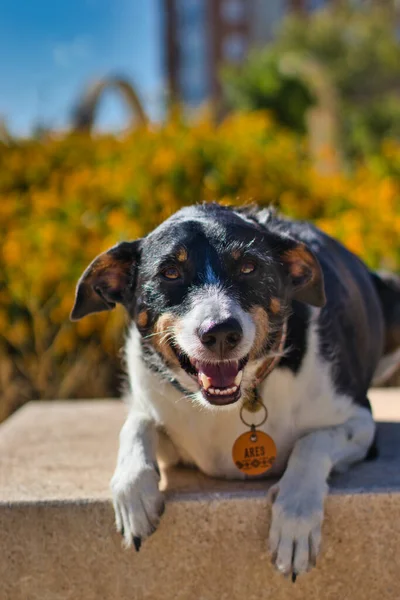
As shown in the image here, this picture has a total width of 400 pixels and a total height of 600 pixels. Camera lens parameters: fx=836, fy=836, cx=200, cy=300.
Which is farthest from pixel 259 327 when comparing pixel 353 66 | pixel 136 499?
pixel 353 66

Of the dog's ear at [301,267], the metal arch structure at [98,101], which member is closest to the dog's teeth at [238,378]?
the dog's ear at [301,267]

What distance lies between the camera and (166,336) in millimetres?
2232

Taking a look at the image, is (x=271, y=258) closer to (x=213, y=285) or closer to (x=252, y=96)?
(x=213, y=285)

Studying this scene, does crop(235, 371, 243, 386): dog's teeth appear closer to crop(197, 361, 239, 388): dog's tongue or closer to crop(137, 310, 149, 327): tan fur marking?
crop(197, 361, 239, 388): dog's tongue

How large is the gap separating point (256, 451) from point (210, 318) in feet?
1.88

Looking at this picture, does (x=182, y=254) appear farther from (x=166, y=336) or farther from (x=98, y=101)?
(x=98, y=101)

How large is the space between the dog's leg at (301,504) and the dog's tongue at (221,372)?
327mm

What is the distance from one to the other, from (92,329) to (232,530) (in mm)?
2236

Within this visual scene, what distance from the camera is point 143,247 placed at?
2.37 m

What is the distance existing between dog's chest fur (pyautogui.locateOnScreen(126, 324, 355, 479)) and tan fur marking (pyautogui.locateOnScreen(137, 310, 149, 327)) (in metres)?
0.16

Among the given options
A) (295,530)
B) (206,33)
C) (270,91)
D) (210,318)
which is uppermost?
(210,318)

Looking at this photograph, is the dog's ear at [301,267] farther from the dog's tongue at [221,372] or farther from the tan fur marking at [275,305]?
the dog's tongue at [221,372]

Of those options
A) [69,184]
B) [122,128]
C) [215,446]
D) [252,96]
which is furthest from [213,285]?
[252,96]

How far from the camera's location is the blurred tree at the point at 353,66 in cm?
2103
